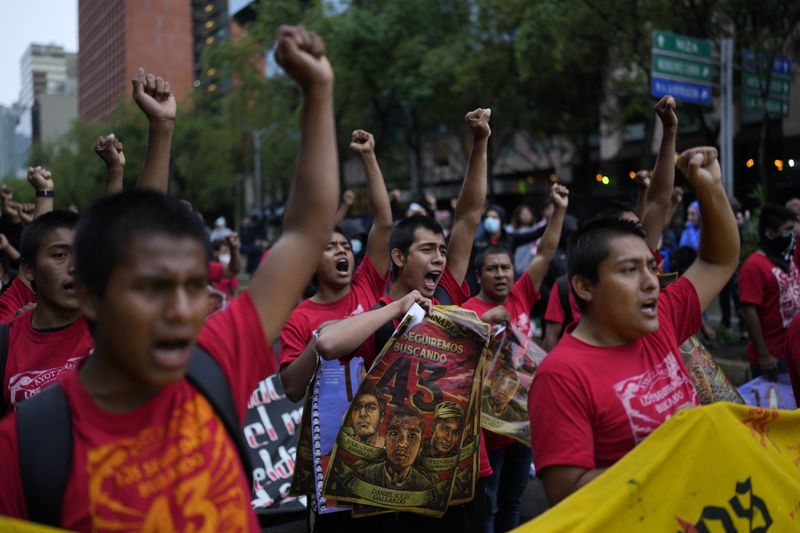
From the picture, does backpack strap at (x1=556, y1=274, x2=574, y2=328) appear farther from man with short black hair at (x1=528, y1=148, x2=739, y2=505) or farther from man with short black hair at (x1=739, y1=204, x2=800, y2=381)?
man with short black hair at (x1=528, y1=148, x2=739, y2=505)

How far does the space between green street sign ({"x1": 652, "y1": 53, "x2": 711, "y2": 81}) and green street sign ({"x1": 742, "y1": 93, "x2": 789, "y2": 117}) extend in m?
1.26

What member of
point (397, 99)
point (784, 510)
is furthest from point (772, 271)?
point (397, 99)

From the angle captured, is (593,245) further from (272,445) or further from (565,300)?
(272,445)

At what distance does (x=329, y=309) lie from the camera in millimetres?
4062

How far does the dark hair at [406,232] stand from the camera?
3.88 metres

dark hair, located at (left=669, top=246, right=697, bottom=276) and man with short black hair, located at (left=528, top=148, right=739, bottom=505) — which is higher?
dark hair, located at (left=669, top=246, right=697, bottom=276)

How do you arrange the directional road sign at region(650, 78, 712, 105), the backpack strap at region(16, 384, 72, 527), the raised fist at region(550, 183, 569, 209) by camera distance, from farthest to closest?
the directional road sign at region(650, 78, 712, 105), the raised fist at region(550, 183, 569, 209), the backpack strap at region(16, 384, 72, 527)

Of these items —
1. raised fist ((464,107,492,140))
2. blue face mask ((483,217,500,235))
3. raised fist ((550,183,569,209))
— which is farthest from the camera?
blue face mask ((483,217,500,235))

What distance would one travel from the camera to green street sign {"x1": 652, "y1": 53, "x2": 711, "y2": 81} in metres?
12.5

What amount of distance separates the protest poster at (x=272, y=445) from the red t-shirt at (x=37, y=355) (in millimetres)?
2467

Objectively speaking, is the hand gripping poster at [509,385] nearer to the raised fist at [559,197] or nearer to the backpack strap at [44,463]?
the raised fist at [559,197]

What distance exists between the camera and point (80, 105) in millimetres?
128125

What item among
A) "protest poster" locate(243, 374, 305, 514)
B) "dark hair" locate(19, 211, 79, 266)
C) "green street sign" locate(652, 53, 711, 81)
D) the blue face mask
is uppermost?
"green street sign" locate(652, 53, 711, 81)

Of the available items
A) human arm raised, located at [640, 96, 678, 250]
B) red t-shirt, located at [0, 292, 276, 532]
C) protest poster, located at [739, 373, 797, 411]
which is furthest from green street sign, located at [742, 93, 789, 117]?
red t-shirt, located at [0, 292, 276, 532]
